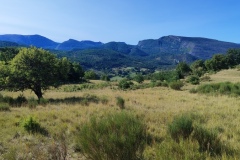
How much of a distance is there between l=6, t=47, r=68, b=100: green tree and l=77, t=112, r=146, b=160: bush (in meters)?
16.4

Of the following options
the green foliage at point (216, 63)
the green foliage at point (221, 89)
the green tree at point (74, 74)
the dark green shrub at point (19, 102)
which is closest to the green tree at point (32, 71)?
the dark green shrub at point (19, 102)

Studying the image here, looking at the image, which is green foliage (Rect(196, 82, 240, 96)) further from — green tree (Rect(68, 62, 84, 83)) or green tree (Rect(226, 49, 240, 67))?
green tree (Rect(226, 49, 240, 67))

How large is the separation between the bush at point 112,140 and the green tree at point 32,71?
16.4 metres

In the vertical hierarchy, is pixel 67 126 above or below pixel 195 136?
below

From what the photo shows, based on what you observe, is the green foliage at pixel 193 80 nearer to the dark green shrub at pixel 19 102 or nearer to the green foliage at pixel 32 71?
the green foliage at pixel 32 71

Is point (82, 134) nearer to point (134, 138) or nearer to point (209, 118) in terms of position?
point (134, 138)

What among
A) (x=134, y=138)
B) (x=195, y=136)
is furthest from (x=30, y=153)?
(x=195, y=136)

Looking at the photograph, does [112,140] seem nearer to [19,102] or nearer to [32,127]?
[32,127]

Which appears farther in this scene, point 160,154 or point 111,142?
point 111,142

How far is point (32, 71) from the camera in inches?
864

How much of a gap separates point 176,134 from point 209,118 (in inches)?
206

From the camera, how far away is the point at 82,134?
6.76 meters

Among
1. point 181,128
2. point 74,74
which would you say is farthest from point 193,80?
point 181,128

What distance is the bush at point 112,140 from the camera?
6004 millimetres
